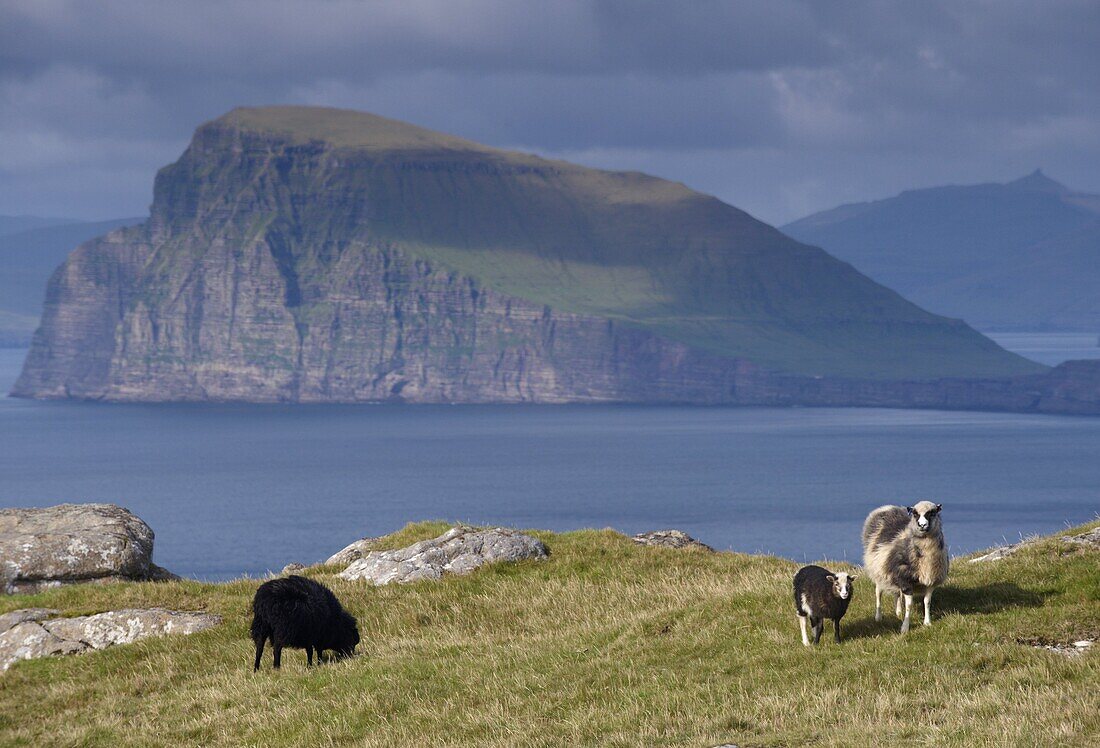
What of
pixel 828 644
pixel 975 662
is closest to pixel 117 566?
pixel 828 644

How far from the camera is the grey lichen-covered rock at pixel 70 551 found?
3108cm

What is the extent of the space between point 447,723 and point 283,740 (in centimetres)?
234

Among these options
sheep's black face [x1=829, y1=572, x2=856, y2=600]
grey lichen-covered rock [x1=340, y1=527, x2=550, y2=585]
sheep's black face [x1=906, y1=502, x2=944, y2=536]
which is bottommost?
grey lichen-covered rock [x1=340, y1=527, x2=550, y2=585]

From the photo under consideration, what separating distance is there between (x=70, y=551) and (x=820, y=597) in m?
20.0

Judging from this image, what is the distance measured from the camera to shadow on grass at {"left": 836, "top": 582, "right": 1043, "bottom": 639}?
67.1 feet

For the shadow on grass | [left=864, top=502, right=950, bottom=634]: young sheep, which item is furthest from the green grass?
[left=864, top=502, right=950, bottom=634]: young sheep

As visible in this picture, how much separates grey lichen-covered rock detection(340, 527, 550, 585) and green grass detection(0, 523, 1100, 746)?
1.32m

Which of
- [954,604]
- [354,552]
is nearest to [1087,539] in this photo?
[954,604]

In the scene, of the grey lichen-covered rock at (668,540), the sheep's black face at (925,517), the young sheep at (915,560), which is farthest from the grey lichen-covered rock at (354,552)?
the sheep's black face at (925,517)

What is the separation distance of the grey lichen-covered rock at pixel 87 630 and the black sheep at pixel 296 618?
13.0 feet

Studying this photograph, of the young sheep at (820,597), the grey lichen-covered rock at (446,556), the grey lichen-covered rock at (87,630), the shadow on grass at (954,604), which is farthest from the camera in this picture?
the grey lichen-covered rock at (446,556)

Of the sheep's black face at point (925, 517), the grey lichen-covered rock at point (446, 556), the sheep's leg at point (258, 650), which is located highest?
the sheep's black face at point (925, 517)

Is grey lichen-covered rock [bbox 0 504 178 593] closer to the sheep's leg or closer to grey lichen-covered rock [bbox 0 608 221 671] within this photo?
grey lichen-covered rock [bbox 0 608 221 671]

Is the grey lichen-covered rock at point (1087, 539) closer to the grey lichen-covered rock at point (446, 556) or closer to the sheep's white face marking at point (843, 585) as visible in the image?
the sheep's white face marking at point (843, 585)
